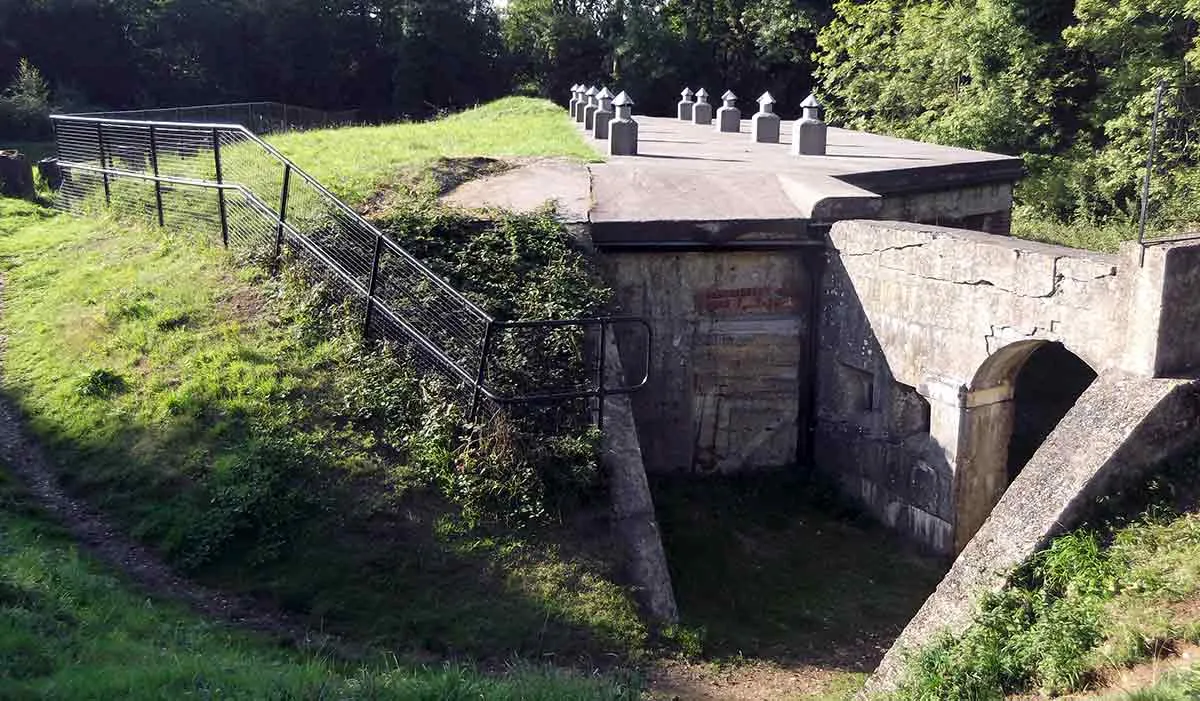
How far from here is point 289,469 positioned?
7879mm

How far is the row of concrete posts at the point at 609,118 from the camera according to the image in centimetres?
1424

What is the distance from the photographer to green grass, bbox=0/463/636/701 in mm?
4805

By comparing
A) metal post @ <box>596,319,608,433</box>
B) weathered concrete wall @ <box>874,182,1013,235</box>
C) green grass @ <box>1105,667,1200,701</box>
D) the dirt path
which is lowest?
the dirt path

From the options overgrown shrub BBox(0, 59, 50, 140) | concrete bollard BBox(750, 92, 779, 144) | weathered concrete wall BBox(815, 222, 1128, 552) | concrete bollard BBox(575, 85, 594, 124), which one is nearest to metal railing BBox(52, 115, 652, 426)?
weathered concrete wall BBox(815, 222, 1128, 552)

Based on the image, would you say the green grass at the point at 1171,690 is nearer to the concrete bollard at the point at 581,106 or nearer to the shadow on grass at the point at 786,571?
the shadow on grass at the point at 786,571

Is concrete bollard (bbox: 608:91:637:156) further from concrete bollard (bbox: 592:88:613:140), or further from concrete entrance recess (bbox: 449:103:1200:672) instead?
concrete bollard (bbox: 592:88:613:140)

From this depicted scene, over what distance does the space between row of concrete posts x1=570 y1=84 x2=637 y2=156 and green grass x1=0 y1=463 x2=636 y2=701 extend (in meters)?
9.27

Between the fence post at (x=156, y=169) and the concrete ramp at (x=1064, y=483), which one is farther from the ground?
the fence post at (x=156, y=169)

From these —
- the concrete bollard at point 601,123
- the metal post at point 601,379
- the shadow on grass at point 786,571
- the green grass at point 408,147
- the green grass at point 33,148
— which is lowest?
the shadow on grass at point 786,571

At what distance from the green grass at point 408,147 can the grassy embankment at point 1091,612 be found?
7.86m

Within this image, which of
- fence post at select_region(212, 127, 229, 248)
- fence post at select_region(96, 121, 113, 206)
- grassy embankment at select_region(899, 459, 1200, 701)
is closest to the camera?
grassy embankment at select_region(899, 459, 1200, 701)

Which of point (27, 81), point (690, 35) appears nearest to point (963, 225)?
point (690, 35)

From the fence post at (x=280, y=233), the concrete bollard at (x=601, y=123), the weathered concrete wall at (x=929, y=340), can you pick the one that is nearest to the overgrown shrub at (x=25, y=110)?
the concrete bollard at (x=601, y=123)

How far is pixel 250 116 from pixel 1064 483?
2444cm
